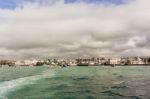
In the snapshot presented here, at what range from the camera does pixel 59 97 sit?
43094 millimetres

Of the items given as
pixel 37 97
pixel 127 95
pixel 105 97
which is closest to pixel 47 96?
pixel 37 97

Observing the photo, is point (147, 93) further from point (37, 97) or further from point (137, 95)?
point (37, 97)

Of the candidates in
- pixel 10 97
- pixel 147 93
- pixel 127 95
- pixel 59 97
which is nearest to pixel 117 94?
pixel 127 95

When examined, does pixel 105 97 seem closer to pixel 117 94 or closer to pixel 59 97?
pixel 117 94

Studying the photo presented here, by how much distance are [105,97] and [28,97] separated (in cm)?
1060

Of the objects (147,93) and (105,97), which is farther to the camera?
(147,93)

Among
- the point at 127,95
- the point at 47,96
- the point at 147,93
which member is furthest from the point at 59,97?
the point at 147,93

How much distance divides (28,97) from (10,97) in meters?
2.46

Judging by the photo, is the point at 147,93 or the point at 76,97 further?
the point at 147,93

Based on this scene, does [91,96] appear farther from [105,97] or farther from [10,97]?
[10,97]

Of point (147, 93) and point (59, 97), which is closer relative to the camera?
point (59, 97)

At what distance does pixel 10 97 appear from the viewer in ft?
144

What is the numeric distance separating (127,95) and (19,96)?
15.1 meters

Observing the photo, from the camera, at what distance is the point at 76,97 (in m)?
43.0
